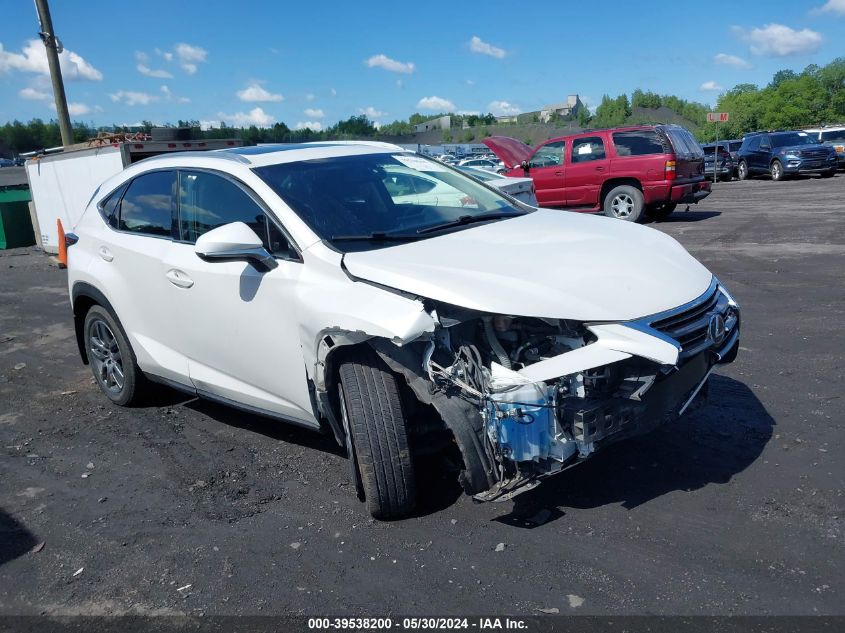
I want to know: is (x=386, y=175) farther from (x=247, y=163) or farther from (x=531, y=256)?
(x=531, y=256)

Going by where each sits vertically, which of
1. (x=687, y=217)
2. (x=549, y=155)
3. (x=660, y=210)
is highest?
(x=549, y=155)

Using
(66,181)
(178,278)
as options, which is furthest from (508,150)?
(178,278)

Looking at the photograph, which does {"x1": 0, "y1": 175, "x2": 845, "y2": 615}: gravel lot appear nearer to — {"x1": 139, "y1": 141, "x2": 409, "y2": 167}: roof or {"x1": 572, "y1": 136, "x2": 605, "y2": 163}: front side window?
{"x1": 139, "y1": 141, "x2": 409, "y2": 167}: roof

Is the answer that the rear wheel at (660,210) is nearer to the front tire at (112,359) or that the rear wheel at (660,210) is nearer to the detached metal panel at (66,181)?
the detached metal panel at (66,181)

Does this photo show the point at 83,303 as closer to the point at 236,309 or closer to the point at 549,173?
the point at 236,309

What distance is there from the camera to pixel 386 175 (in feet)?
15.2

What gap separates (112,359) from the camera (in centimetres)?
551

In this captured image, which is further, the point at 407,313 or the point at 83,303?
the point at 83,303

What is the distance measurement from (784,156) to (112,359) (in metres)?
24.8

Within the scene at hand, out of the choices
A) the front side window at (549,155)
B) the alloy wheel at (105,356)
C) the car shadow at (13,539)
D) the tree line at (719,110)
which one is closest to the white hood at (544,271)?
the car shadow at (13,539)

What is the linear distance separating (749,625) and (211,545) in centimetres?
242

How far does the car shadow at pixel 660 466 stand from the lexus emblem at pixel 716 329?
1.99 feet

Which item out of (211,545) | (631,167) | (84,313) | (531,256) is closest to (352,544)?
(211,545)

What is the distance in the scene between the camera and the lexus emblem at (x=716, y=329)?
3.52m
